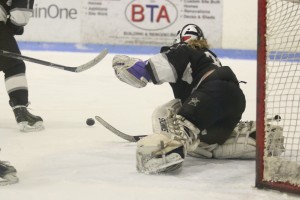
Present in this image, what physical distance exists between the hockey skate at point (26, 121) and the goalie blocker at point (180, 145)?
67 cm

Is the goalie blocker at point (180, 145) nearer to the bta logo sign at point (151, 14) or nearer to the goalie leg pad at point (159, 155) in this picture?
the goalie leg pad at point (159, 155)

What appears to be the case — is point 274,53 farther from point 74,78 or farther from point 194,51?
point 74,78

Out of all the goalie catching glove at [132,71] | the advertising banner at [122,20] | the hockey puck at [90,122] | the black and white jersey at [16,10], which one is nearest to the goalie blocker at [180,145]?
the goalie catching glove at [132,71]

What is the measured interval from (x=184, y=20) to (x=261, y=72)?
432 cm

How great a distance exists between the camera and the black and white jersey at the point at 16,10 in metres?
2.46

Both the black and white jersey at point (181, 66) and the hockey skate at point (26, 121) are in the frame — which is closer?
the black and white jersey at point (181, 66)

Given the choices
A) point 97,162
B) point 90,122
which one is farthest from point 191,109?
point 90,122

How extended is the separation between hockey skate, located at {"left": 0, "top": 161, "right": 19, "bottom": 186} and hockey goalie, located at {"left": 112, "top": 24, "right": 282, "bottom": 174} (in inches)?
14.1

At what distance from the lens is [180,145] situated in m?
1.71

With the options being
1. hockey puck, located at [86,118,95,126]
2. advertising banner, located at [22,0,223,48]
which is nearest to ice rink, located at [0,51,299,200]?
hockey puck, located at [86,118,95,126]

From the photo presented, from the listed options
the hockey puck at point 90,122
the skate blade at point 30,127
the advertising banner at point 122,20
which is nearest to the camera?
the skate blade at point 30,127

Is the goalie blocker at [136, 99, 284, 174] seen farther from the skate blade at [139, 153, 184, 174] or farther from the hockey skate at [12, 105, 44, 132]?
the hockey skate at [12, 105, 44, 132]

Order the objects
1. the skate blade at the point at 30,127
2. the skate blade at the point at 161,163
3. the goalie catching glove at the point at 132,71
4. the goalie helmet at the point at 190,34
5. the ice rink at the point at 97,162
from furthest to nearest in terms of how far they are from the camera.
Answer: the skate blade at the point at 30,127
the goalie helmet at the point at 190,34
the goalie catching glove at the point at 132,71
the skate blade at the point at 161,163
the ice rink at the point at 97,162

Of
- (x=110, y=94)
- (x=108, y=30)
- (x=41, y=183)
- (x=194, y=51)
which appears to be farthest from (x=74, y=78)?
(x=41, y=183)
